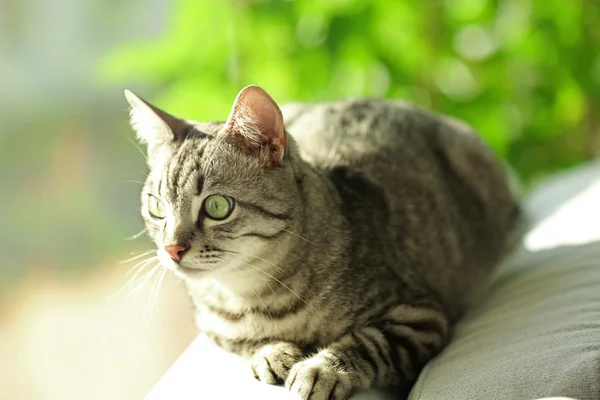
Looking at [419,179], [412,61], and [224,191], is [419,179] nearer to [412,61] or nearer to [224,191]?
[224,191]

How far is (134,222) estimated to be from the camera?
2203 millimetres

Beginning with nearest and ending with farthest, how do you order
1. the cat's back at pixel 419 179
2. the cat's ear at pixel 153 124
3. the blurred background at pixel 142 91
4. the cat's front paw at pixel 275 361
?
the cat's front paw at pixel 275 361 < the cat's ear at pixel 153 124 < the cat's back at pixel 419 179 < the blurred background at pixel 142 91

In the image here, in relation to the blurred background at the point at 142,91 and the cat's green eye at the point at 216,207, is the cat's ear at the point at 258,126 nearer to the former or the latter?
the cat's green eye at the point at 216,207

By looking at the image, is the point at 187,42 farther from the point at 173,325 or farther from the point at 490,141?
the point at 490,141

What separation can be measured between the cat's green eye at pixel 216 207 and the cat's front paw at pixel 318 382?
10.6 inches

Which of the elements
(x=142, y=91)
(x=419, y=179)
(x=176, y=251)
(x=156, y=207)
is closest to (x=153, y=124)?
Answer: (x=156, y=207)

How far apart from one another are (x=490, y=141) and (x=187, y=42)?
1.13 meters

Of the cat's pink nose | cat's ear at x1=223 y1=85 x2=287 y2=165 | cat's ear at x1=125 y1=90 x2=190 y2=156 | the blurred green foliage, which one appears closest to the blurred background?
the blurred green foliage

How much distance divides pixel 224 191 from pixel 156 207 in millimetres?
141

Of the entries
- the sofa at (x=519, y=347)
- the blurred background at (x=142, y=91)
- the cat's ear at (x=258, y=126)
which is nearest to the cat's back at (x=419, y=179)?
the sofa at (x=519, y=347)

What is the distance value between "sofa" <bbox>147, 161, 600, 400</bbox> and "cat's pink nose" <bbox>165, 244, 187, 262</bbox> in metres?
0.20

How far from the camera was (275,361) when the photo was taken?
43.4 inches

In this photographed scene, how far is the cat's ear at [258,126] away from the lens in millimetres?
1099

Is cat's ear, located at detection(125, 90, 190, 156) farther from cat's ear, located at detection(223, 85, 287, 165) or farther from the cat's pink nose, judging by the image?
the cat's pink nose
